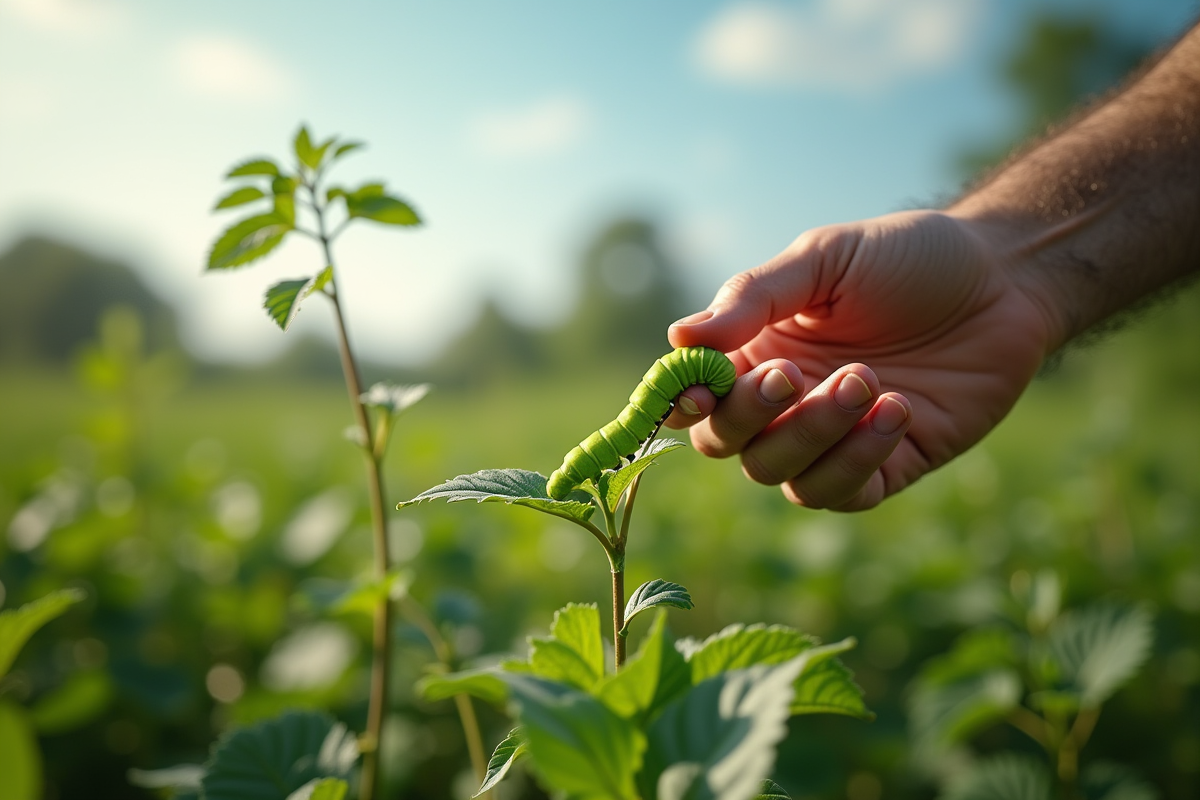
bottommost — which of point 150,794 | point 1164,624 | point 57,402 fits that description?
point 1164,624

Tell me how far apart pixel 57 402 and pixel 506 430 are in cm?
330

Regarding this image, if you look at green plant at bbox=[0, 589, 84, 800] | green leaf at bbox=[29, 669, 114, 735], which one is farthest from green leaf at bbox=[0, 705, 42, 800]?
green leaf at bbox=[29, 669, 114, 735]

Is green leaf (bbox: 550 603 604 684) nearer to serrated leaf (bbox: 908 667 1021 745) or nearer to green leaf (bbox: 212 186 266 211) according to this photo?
green leaf (bbox: 212 186 266 211)

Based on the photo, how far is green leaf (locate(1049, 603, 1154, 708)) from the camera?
56.1 inches

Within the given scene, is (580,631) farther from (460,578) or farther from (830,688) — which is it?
(460,578)

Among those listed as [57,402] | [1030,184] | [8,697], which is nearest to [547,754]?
[1030,184]

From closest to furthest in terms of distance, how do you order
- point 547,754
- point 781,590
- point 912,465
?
point 547,754 → point 912,465 → point 781,590

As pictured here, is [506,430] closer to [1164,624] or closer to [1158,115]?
[1164,624]

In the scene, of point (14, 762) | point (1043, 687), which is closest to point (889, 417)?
point (1043, 687)

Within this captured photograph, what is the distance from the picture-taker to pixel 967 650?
1.61m

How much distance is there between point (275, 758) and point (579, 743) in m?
0.59

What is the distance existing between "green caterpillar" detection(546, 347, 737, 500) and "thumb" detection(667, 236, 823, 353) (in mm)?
42

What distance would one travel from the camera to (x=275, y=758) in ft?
2.87

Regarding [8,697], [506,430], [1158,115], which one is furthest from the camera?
[506,430]
